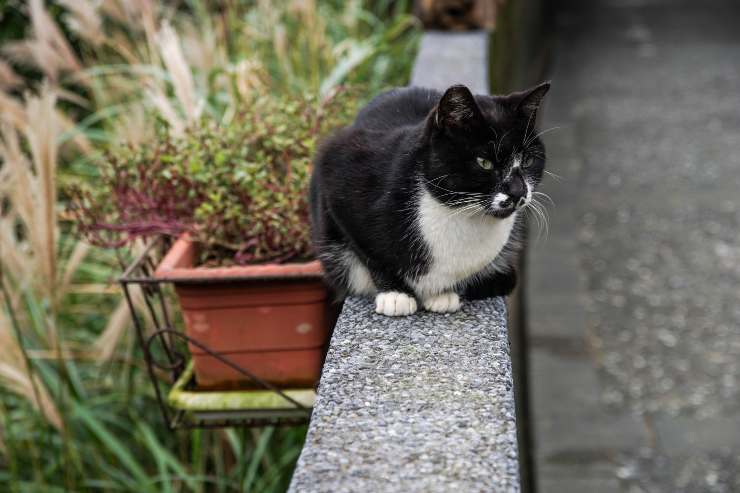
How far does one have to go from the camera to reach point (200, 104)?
2766mm

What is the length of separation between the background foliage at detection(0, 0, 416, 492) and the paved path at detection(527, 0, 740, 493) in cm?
155

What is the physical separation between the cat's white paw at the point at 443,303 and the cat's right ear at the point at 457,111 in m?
0.35

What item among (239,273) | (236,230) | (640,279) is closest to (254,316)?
(239,273)

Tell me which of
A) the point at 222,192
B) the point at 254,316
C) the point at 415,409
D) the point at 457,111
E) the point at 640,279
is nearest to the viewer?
the point at 415,409

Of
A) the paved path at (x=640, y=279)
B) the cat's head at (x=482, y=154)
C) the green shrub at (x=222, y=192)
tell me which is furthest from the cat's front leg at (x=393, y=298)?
the paved path at (x=640, y=279)

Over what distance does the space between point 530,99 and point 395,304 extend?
0.48 m

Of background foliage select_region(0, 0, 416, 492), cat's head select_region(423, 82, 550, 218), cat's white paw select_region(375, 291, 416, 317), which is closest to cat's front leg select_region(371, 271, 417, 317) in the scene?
cat's white paw select_region(375, 291, 416, 317)

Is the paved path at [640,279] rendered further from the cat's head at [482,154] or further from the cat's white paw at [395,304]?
the cat's head at [482,154]

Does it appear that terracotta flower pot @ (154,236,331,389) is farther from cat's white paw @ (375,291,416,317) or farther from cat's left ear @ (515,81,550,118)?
cat's left ear @ (515,81,550,118)

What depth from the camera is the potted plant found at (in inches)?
85.0

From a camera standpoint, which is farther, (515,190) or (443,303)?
(443,303)

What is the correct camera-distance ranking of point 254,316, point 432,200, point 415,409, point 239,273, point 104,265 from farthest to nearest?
point 104,265, point 254,316, point 239,273, point 432,200, point 415,409

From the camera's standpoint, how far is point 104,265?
3350 millimetres

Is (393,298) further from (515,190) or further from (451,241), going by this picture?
(515,190)
